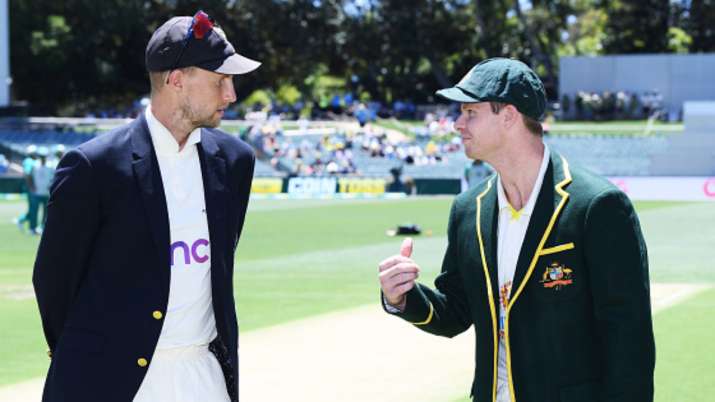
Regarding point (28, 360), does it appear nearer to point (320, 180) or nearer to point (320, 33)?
point (320, 180)

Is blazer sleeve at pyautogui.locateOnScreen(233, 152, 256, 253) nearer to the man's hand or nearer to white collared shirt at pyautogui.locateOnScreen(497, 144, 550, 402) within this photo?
the man's hand

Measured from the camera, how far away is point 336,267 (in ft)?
63.4

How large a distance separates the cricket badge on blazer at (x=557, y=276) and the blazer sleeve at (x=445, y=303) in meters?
0.53

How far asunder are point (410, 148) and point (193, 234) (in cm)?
4307

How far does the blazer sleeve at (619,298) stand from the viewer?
4.42 metres

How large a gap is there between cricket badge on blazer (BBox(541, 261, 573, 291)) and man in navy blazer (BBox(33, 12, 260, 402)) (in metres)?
1.21

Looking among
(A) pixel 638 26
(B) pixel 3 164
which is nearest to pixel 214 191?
(B) pixel 3 164

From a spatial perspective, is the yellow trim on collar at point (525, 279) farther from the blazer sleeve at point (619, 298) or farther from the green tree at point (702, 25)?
the green tree at point (702, 25)

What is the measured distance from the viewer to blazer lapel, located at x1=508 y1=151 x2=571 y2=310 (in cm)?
456

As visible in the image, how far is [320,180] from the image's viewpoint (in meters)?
41.9

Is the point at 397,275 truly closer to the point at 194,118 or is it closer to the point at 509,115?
the point at 509,115

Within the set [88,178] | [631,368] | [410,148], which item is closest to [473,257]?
[631,368]

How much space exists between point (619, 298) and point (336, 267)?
15.0 m

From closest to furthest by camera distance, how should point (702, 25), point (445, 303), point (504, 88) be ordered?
point (504, 88)
point (445, 303)
point (702, 25)
